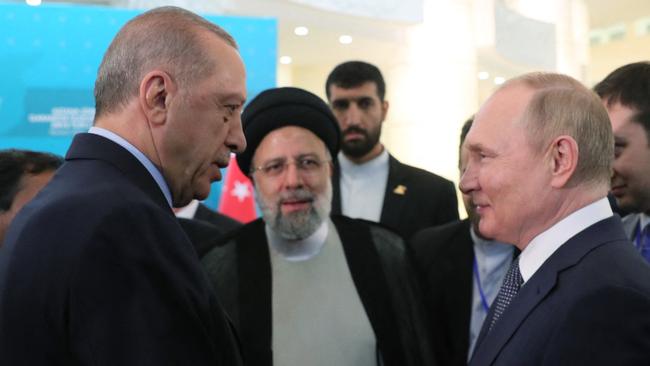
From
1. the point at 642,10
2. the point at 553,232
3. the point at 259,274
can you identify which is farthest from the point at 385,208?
the point at 642,10

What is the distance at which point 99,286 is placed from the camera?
4.34 feet

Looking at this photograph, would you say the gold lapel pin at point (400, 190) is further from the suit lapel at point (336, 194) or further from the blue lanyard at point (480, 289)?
the blue lanyard at point (480, 289)

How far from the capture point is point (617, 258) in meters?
1.61

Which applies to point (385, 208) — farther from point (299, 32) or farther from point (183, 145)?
point (299, 32)

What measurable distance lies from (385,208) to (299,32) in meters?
7.45

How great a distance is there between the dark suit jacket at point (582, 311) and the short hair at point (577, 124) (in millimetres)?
119

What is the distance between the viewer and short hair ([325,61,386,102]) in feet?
15.3

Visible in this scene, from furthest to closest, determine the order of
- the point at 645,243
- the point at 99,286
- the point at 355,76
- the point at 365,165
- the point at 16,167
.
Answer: the point at 355,76
the point at 365,165
the point at 645,243
the point at 16,167
the point at 99,286

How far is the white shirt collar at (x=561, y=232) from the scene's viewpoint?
175 cm

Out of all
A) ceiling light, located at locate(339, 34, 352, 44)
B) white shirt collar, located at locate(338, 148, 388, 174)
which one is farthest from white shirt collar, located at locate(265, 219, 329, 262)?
ceiling light, located at locate(339, 34, 352, 44)

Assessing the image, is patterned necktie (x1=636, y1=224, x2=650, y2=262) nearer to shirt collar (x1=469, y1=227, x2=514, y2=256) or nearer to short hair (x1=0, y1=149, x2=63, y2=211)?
shirt collar (x1=469, y1=227, x2=514, y2=256)

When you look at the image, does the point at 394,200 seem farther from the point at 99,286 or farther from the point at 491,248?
the point at 99,286

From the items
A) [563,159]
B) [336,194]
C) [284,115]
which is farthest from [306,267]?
[336,194]

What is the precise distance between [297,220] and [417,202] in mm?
1458
